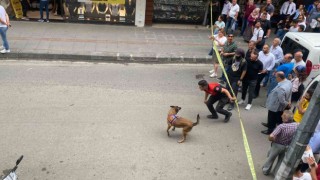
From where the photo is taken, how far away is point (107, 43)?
1262 centimetres

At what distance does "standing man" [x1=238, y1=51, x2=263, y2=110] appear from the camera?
846cm

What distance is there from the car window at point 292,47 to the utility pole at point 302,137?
4.15m

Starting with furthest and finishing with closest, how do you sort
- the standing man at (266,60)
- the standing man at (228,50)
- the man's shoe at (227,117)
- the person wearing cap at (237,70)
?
1. the standing man at (228,50)
2. the standing man at (266,60)
3. the person wearing cap at (237,70)
4. the man's shoe at (227,117)

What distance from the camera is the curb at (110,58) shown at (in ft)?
36.5

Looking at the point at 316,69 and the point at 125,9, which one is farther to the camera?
the point at 125,9

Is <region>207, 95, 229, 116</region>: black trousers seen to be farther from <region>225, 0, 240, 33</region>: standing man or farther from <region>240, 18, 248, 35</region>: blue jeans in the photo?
<region>240, 18, 248, 35</region>: blue jeans

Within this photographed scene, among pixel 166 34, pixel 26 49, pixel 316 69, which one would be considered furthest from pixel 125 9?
pixel 316 69

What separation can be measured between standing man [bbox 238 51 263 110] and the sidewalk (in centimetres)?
330

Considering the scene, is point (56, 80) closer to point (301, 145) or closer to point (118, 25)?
point (118, 25)

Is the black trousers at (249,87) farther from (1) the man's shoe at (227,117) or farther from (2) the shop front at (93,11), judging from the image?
(2) the shop front at (93,11)

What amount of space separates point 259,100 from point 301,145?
460 cm

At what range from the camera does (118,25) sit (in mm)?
14789

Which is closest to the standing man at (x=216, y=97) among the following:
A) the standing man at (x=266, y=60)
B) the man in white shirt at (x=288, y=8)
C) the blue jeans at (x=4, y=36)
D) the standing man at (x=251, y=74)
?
the standing man at (x=251, y=74)

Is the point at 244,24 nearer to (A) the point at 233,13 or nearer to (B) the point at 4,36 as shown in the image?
(A) the point at 233,13
